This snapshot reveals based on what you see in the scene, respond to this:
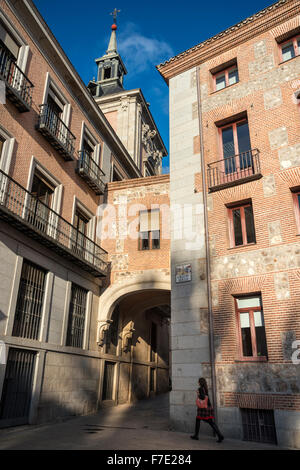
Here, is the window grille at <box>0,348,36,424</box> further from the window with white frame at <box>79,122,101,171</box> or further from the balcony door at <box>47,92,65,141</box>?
the window with white frame at <box>79,122,101,171</box>

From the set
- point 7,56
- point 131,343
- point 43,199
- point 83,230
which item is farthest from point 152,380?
point 7,56

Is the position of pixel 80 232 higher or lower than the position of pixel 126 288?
higher

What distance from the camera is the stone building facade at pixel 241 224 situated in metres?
10.4

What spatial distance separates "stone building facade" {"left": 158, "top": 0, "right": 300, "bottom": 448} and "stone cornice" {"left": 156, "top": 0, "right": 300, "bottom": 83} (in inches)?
1.7

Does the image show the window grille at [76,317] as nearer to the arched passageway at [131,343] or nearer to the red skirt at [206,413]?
the arched passageway at [131,343]

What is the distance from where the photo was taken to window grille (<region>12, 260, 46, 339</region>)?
38.5 feet

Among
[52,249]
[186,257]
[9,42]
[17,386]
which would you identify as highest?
[9,42]

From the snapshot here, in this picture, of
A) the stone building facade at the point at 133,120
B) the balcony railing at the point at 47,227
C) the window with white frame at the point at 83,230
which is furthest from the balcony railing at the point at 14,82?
the stone building facade at the point at 133,120

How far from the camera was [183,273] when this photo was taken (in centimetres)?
1297

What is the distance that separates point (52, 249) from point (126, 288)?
4278mm

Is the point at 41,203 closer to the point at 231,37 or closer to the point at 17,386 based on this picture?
the point at 17,386

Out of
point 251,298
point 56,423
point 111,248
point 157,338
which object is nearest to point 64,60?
point 111,248

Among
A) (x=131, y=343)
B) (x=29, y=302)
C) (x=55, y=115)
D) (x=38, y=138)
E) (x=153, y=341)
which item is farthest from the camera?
(x=153, y=341)

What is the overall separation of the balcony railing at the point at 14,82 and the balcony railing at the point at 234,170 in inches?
288
